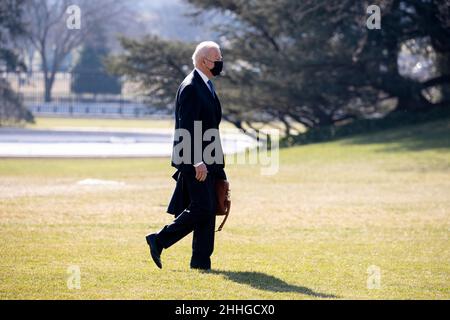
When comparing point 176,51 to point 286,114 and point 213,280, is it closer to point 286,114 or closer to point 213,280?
point 286,114

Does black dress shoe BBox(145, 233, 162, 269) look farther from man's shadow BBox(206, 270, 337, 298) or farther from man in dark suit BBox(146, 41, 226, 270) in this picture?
man's shadow BBox(206, 270, 337, 298)

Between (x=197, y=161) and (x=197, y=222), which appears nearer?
(x=197, y=161)

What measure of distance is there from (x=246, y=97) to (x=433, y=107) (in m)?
6.58

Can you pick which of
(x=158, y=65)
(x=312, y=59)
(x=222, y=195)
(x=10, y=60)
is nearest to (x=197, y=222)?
(x=222, y=195)

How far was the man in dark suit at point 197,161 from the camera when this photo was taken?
29.7 ft

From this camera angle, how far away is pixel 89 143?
3828 cm

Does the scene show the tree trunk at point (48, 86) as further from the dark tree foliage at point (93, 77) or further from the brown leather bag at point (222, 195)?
the brown leather bag at point (222, 195)

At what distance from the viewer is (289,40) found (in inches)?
1393

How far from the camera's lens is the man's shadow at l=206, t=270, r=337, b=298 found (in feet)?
27.7

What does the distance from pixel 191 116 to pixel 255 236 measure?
3.98m

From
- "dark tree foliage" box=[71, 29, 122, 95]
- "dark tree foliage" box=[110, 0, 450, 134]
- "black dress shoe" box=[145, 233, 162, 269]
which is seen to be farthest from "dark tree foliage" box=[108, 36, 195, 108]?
"black dress shoe" box=[145, 233, 162, 269]

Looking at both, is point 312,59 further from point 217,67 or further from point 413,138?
point 217,67

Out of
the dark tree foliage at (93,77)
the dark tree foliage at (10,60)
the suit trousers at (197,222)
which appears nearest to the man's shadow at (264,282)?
the suit trousers at (197,222)

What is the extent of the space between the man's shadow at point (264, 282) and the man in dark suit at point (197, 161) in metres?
0.34
